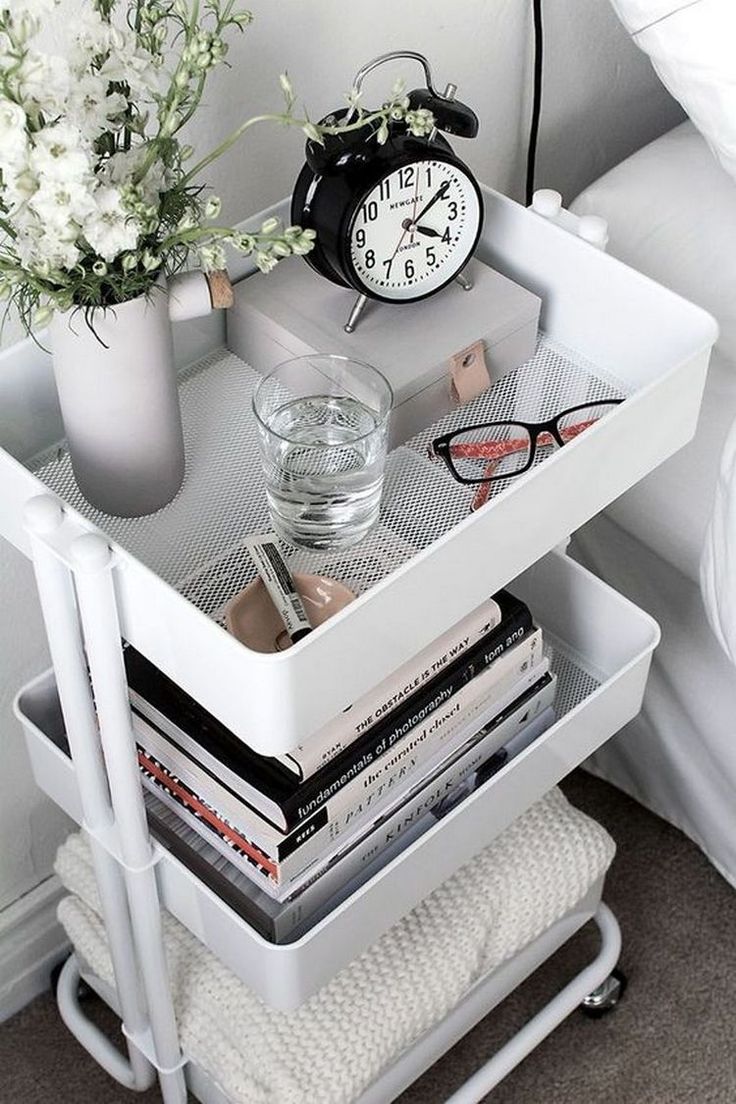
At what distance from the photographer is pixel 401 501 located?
34.5 inches

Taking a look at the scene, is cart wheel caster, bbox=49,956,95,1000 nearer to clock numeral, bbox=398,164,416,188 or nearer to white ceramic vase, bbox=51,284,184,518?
white ceramic vase, bbox=51,284,184,518

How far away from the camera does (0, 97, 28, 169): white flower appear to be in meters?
0.62

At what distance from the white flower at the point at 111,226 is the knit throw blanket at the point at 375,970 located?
626mm

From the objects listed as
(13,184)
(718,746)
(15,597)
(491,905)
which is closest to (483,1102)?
(491,905)

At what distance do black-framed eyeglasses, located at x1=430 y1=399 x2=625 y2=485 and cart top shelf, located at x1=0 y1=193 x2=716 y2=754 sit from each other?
11 millimetres

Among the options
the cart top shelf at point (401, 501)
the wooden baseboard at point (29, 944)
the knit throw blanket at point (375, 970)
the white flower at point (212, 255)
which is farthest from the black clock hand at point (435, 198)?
the wooden baseboard at point (29, 944)

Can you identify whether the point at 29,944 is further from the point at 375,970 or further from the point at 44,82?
the point at 44,82

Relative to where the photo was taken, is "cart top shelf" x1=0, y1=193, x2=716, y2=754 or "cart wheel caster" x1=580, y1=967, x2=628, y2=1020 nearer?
"cart top shelf" x1=0, y1=193, x2=716, y2=754

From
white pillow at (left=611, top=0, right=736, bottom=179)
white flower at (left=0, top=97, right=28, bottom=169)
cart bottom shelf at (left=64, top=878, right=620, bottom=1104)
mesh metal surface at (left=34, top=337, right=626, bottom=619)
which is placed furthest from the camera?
cart bottom shelf at (left=64, top=878, right=620, bottom=1104)

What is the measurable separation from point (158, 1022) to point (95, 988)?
0.72ft

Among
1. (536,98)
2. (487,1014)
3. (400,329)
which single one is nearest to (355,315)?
(400,329)

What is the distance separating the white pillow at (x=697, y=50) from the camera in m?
1.05

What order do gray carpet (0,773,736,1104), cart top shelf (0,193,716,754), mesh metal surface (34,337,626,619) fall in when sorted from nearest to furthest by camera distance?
1. cart top shelf (0,193,716,754)
2. mesh metal surface (34,337,626,619)
3. gray carpet (0,773,736,1104)

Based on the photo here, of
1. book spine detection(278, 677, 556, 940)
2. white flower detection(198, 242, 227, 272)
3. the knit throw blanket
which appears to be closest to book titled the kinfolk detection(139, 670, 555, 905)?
book spine detection(278, 677, 556, 940)
